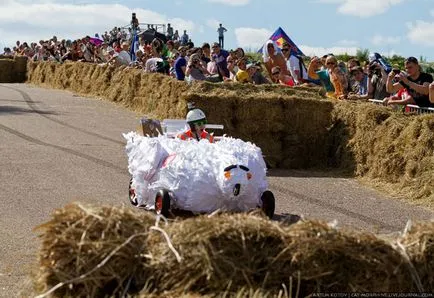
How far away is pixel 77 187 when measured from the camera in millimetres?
13961

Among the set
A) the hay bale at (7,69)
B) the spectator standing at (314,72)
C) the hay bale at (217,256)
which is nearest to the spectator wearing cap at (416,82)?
the spectator standing at (314,72)

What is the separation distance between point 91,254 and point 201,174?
17.7ft

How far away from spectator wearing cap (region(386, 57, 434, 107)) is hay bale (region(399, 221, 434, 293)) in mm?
9000

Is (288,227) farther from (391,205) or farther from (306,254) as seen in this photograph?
(391,205)

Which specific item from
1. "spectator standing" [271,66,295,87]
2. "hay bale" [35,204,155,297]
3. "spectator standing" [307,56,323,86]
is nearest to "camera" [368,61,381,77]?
"spectator standing" [271,66,295,87]

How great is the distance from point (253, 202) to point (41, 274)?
560 centimetres

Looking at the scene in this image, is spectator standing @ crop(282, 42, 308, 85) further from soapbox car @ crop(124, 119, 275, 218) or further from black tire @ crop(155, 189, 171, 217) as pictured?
black tire @ crop(155, 189, 171, 217)

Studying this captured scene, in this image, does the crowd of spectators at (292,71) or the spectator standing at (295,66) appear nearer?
the crowd of spectators at (292,71)

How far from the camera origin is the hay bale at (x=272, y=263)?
575 cm

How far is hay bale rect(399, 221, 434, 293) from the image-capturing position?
5.96m

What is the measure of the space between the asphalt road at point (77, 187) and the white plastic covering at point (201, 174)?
893mm

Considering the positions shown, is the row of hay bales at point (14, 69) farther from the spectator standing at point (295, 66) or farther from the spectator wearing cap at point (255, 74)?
the spectator standing at point (295, 66)

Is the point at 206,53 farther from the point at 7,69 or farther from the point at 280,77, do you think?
the point at 7,69

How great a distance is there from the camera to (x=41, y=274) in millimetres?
6090
